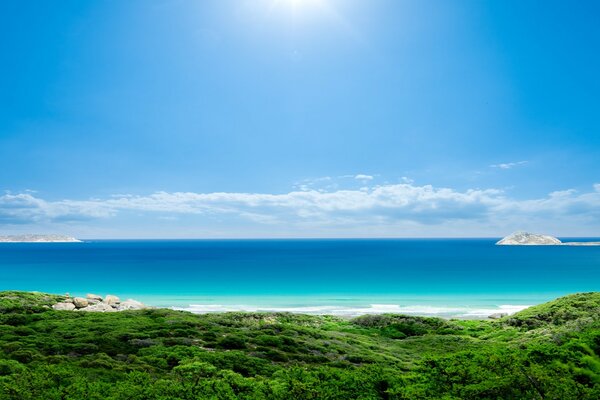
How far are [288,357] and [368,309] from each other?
36.7 m

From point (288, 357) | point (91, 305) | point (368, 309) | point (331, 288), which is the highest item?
point (288, 357)

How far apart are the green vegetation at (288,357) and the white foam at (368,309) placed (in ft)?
49.1

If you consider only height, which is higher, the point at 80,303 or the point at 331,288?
the point at 80,303

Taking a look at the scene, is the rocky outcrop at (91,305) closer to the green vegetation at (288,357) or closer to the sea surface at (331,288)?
the green vegetation at (288,357)

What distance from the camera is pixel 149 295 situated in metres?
70.2

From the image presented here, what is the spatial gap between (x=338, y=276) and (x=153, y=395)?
90.1 meters

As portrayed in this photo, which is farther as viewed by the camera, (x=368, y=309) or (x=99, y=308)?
(x=368, y=309)

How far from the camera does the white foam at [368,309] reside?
5325cm

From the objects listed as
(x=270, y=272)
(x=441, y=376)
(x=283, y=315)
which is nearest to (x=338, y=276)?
(x=270, y=272)

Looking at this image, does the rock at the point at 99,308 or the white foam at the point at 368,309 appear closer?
the rock at the point at 99,308

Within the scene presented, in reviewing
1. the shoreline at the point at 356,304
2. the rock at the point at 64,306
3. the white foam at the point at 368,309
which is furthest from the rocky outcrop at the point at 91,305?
the shoreline at the point at 356,304

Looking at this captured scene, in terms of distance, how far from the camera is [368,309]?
56.6 meters

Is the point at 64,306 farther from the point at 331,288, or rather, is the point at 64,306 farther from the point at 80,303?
the point at 331,288

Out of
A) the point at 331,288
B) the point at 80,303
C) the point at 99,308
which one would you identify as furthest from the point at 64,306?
the point at 331,288
